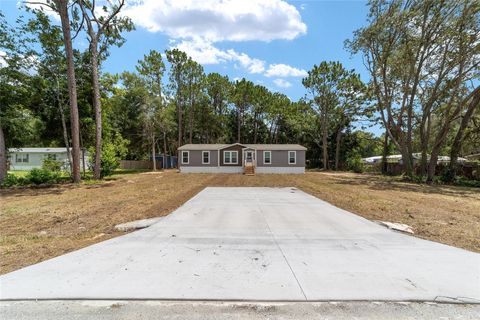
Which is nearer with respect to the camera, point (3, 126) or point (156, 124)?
point (3, 126)

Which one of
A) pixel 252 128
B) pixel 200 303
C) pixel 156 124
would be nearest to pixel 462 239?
pixel 200 303

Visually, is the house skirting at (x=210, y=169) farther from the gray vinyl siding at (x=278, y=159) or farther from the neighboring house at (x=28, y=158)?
the neighboring house at (x=28, y=158)

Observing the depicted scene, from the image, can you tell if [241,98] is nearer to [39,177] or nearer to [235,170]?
[235,170]

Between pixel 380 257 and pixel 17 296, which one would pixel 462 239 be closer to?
pixel 380 257

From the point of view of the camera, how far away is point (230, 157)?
29906mm

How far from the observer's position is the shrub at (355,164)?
1302 inches

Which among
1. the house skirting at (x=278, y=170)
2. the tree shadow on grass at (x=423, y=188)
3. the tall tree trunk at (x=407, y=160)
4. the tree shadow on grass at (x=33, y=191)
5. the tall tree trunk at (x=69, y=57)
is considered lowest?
the tree shadow on grass at (x=423, y=188)

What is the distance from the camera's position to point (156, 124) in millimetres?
33312

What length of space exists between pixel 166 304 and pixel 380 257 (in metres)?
3.18

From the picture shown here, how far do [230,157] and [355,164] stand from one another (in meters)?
15.0

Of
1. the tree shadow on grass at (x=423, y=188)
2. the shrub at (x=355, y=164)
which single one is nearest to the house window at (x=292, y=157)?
the shrub at (x=355, y=164)

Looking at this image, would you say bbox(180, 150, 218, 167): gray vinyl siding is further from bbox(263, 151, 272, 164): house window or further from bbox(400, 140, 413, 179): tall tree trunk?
bbox(400, 140, 413, 179): tall tree trunk

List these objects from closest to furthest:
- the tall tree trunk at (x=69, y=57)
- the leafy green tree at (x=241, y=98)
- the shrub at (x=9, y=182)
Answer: the shrub at (x=9, y=182), the tall tree trunk at (x=69, y=57), the leafy green tree at (x=241, y=98)

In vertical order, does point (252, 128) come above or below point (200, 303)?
above
